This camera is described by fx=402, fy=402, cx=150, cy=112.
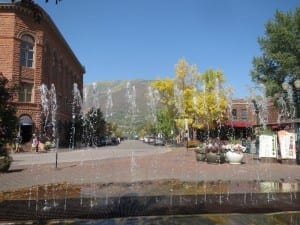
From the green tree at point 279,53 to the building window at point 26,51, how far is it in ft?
94.2

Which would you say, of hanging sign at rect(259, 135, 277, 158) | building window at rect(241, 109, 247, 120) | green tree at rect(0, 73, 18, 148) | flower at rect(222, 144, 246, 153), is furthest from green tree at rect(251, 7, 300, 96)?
green tree at rect(0, 73, 18, 148)

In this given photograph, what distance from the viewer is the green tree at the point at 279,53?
49969 millimetres

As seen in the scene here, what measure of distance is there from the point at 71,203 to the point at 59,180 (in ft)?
18.1

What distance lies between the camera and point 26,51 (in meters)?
46.1

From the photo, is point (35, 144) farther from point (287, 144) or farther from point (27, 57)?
point (287, 144)

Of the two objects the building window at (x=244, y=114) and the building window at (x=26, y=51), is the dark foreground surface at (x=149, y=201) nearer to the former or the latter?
the building window at (x=26, y=51)

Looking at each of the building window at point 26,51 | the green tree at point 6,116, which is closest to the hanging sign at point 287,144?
the green tree at point 6,116

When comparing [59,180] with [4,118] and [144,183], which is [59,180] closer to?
[144,183]

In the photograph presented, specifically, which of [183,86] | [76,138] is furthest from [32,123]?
[183,86]

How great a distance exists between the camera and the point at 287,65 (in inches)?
1955

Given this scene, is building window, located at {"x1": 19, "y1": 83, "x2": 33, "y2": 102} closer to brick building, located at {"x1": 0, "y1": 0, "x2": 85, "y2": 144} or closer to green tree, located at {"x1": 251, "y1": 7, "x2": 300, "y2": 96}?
brick building, located at {"x1": 0, "y1": 0, "x2": 85, "y2": 144}

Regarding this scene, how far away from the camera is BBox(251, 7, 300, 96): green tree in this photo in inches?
1967

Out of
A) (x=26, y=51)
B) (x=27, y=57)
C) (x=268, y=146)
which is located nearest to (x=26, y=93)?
(x=27, y=57)

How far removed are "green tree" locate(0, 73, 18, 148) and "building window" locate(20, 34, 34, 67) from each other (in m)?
39.4
